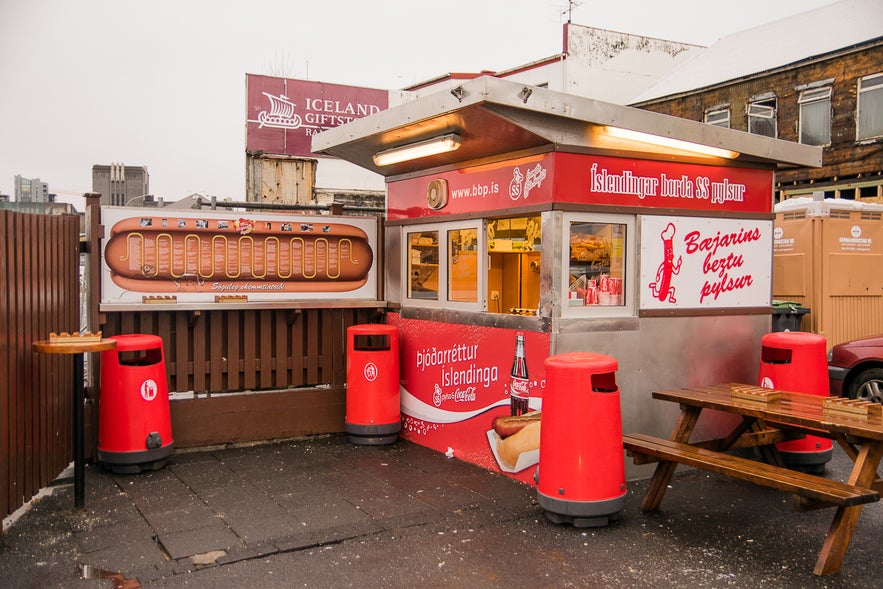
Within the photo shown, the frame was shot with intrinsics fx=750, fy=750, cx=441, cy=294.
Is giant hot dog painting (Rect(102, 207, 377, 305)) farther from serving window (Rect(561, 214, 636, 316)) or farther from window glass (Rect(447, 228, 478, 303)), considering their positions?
serving window (Rect(561, 214, 636, 316))

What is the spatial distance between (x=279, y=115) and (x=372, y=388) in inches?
1033

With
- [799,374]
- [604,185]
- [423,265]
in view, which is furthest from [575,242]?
[799,374]

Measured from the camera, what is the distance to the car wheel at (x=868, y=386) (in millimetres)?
8602

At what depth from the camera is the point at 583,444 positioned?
16.6 feet

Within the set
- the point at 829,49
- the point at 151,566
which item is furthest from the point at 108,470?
the point at 829,49

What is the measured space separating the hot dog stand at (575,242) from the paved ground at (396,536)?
2.92 ft

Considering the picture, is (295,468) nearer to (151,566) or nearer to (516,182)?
(151,566)

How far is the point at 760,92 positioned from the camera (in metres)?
23.6

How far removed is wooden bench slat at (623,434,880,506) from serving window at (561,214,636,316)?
126cm

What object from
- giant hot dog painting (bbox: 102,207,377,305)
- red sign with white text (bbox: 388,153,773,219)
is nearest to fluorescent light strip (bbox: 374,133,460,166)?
red sign with white text (bbox: 388,153,773,219)

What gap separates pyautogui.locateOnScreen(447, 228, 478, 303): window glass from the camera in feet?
23.8

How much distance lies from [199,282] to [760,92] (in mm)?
21252

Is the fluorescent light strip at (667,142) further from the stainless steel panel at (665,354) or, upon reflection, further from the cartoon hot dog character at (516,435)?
the cartoon hot dog character at (516,435)

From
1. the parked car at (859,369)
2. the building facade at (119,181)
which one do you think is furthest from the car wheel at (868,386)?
the building facade at (119,181)
